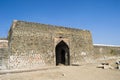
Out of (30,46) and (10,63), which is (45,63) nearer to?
(30,46)

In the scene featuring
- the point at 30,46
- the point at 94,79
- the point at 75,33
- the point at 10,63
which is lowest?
the point at 94,79

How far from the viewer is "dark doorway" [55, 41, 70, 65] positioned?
49.2 feet

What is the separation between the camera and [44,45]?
12500mm

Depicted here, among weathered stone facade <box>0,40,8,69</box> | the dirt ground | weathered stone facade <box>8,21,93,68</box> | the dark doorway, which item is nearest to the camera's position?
the dirt ground

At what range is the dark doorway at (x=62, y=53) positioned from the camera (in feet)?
49.2

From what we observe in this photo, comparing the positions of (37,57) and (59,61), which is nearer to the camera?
(37,57)

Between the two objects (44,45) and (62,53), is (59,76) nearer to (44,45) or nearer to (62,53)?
(44,45)

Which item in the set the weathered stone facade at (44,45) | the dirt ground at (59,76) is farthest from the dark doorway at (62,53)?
the dirt ground at (59,76)

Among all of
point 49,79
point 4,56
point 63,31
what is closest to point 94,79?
point 49,79

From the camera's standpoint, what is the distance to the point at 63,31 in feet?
47.1

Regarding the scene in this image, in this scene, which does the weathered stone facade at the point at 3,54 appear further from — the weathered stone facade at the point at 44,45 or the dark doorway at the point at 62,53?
the dark doorway at the point at 62,53

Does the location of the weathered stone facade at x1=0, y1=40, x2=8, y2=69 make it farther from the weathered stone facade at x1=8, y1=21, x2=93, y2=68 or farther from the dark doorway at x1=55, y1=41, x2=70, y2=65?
the dark doorway at x1=55, y1=41, x2=70, y2=65

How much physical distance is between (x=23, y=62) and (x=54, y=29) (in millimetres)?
4504

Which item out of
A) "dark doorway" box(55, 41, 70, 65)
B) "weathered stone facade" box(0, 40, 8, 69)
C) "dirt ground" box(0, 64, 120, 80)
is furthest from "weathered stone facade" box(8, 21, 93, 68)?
"dirt ground" box(0, 64, 120, 80)
